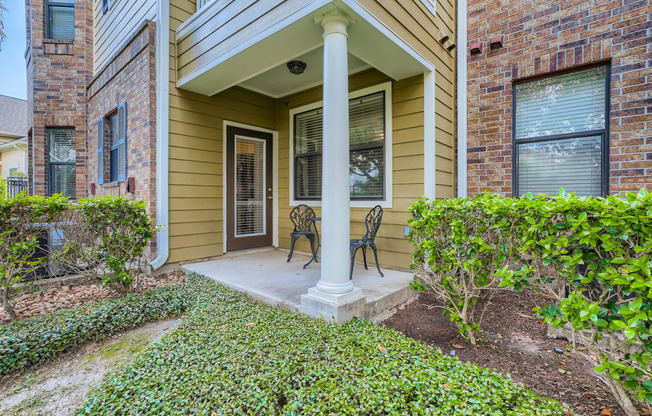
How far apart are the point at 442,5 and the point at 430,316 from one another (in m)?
3.76

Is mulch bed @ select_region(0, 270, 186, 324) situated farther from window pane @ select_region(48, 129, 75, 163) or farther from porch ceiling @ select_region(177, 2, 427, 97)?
window pane @ select_region(48, 129, 75, 163)

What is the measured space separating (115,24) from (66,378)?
557 cm

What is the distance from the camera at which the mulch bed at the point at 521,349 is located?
1766 mm

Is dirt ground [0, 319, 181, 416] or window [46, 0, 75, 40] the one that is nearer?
dirt ground [0, 319, 181, 416]

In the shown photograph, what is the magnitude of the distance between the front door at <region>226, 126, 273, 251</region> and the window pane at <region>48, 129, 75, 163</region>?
13.1 ft

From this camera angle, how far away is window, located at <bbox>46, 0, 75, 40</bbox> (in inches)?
244

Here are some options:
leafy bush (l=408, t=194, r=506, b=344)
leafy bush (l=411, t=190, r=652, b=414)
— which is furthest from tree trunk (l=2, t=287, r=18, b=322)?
leafy bush (l=411, t=190, r=652, b=414)

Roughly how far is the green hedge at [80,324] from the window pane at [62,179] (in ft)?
15.6

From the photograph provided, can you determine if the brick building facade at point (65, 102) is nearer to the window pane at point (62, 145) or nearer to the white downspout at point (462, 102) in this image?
the window pane at point (62, 145)

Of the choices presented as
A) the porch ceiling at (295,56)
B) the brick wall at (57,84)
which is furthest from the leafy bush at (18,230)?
the brick wall at (57,84)

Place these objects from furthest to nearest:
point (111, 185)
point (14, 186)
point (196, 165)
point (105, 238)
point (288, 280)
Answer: point (14, 186), point (111, 185), point (196, 165), point (288, 280), point (105, 238)

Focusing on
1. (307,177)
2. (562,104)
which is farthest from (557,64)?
(307,177)

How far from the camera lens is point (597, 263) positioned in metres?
1.58

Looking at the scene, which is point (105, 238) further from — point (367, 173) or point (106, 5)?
point (106, 5)
